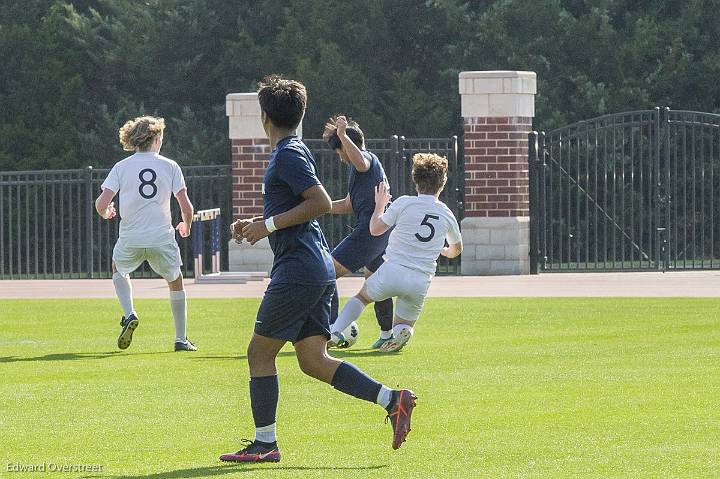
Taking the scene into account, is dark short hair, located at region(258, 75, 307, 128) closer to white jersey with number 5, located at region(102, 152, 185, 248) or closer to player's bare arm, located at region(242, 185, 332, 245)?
player's bare arm, located at region(242, 185, 332, 245)

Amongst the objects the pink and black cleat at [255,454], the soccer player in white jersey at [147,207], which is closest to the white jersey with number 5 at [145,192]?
the soccer player in white jersey at [147,207]

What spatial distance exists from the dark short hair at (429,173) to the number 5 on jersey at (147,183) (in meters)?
2.03

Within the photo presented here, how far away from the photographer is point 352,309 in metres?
12.0

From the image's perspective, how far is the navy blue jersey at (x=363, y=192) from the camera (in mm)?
12219

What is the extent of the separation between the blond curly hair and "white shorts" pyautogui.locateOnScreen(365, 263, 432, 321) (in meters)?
2.06

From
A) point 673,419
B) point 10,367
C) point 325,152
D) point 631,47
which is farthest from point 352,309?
point 631,47

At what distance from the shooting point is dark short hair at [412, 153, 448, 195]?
1151cm

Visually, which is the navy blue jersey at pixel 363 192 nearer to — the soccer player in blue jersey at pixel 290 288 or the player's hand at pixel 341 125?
the player's hand at pixel 341 125

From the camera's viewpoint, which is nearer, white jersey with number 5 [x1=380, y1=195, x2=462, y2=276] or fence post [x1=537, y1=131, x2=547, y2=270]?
white jersey with number 5 [x1=380, y1=195, x2=462, y2=276]

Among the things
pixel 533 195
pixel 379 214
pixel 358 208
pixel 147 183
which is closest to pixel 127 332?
pixel 147 183

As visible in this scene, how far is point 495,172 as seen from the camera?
22500mm

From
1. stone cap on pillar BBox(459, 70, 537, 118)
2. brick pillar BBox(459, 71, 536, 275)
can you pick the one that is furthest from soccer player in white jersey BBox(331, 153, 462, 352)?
stone cap on pillar BBox(459, 70, 537, 118)

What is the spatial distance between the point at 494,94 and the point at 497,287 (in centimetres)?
380

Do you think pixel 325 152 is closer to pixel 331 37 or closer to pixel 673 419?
pixel 331 37
